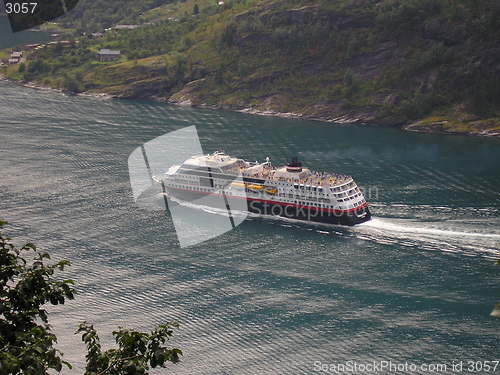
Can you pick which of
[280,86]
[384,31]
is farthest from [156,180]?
[384,31]

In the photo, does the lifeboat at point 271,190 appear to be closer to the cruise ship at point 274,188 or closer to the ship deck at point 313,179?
the cruise ship at point 274,188

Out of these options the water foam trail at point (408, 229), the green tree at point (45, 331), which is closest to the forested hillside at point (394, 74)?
the water foam trail at point (408, 229)

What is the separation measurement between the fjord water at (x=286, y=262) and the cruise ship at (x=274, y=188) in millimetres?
2631

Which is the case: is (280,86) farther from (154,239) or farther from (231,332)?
(231,332)

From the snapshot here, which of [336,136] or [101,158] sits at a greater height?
[101,158]

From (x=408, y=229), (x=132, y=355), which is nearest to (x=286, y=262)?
(x=408, y=229)

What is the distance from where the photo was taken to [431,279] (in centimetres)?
8312

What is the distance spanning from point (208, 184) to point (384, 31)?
98.6 meters

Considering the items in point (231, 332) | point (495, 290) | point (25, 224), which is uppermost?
point (25, 224)

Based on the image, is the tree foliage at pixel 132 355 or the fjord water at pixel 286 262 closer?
the tree foliage at pixel 132 355

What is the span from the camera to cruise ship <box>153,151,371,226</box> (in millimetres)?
102438

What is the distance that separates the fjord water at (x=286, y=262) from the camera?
2719 inches

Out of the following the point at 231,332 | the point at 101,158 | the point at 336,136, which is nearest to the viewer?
the point at 231,332

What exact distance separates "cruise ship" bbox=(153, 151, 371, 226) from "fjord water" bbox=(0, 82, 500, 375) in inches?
104
